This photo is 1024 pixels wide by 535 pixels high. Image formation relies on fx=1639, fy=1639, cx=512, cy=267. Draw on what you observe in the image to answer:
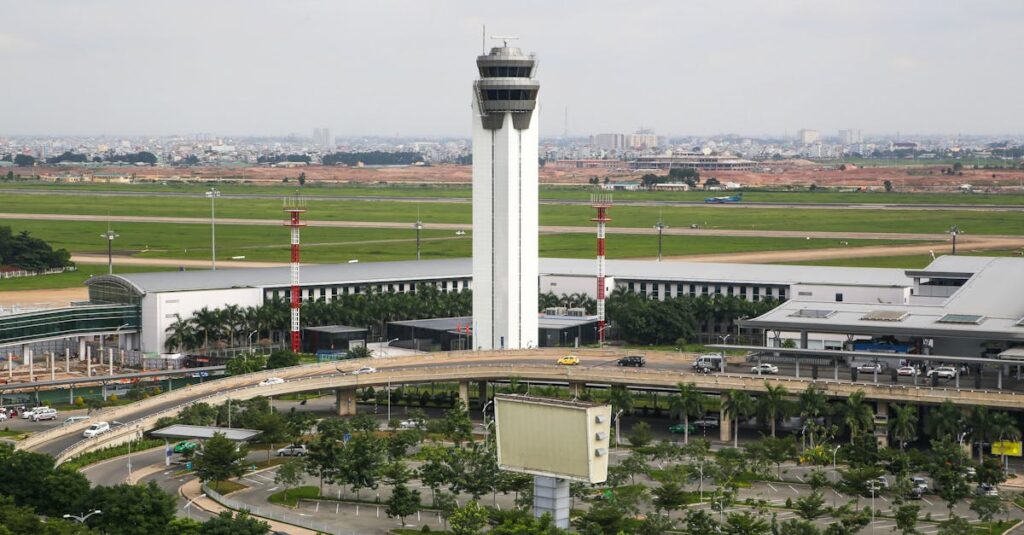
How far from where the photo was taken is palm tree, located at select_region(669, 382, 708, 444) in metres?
100

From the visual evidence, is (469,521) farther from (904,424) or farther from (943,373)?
(943,373)

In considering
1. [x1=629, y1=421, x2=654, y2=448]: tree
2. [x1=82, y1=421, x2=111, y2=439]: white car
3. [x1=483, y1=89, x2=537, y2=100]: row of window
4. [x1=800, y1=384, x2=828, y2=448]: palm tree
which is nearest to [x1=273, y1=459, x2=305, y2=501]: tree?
[x1=82, y1=421, x2=111, y2=439]: white car

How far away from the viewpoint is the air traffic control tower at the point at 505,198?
122m

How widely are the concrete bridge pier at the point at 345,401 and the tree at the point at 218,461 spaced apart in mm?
22064

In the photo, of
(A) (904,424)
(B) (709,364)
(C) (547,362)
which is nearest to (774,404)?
(A) (904,424)

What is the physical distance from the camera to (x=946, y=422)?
302 feet

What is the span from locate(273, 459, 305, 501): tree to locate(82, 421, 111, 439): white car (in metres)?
13.2

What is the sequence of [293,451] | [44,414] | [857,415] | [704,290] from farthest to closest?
[704,290] → [44,414] → [293,451] → [857,415]

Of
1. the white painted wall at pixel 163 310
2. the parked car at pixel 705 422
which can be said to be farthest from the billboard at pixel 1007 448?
the white painted wall at pixel 163 310

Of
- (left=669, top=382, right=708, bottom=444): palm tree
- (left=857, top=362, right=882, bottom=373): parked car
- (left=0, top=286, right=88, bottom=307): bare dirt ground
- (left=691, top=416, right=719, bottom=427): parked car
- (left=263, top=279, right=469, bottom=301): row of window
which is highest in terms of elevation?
(left=263, top=279, right=469, bottom=301): row of window

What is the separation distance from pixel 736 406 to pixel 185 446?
107 feet

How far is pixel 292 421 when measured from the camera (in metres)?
96.6

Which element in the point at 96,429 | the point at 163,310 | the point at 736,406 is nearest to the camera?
the point at 96,429

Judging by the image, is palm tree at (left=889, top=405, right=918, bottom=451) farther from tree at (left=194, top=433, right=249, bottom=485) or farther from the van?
tree at (left=194, top=433, right=249, bottom=485)
